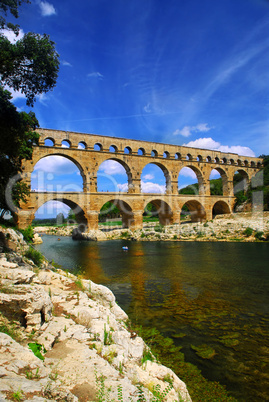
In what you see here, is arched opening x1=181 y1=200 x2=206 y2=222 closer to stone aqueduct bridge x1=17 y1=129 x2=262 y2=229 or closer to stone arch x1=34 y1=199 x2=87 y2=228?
stone aqueduct bridge x1=17 y1=129 x2=262 y2=229

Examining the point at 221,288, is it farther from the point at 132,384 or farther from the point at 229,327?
the point at 132,384

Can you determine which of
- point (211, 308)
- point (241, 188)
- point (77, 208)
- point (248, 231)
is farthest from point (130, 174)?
point (211, 308)

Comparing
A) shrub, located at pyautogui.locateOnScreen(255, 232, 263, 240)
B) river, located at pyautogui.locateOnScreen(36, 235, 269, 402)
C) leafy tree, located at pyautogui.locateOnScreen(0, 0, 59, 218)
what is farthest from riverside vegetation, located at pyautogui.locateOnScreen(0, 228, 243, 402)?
shrub, located at pyautogui.locateOnScreen(255, 232, 263, 240)

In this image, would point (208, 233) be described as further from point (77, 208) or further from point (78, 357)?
point (78, 357)

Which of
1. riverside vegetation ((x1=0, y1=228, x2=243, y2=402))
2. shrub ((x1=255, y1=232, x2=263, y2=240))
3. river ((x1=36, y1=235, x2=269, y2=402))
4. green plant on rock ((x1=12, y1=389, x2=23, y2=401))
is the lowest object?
river ((x1=36, y1=235, x2=269, y2=402))

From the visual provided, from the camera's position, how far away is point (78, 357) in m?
2.76

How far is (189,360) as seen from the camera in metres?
4.20

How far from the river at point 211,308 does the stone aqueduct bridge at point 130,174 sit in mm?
13889

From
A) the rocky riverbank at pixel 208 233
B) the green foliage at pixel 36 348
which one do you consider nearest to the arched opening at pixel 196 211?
the rocky riverbank at pixel 208 233

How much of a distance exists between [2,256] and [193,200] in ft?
97.5

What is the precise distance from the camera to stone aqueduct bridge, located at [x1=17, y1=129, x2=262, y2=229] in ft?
79.9

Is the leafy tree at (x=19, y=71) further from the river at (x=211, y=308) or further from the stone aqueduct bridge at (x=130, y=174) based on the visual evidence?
the stone aqueduct bridge at (x=130, y=174)

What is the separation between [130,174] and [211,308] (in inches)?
923

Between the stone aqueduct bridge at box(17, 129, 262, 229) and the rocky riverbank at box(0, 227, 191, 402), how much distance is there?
20.4m
